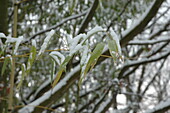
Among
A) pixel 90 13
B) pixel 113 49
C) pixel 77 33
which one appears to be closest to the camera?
pixel 113 49

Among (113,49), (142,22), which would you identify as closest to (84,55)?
(113,49)

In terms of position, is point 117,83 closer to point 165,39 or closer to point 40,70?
point 165,39

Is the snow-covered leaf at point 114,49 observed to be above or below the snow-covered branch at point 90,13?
below

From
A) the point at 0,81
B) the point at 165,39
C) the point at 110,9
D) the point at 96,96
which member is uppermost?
the point at 110,9

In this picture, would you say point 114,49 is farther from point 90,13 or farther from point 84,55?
point 90,13

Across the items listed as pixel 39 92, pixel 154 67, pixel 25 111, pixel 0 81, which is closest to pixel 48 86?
pixel 39 92

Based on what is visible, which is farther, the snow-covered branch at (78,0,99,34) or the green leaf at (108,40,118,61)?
the snow-covered branch at (78,0,99,34)

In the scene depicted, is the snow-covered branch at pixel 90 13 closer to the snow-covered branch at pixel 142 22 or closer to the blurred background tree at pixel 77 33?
the blurred background tree at pixel 77 33

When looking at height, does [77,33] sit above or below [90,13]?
below

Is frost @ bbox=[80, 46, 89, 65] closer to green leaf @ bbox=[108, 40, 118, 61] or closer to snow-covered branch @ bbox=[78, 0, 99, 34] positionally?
green leaf @ bbox=[108, 40, 118, 61]

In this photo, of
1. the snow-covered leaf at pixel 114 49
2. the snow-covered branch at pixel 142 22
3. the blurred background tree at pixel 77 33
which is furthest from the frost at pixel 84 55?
the snow-covered branch at pixel 142 22

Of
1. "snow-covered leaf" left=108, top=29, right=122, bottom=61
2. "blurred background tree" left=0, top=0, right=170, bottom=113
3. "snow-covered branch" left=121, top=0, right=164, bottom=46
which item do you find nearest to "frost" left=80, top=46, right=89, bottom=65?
"snow-covered leaf" left=108, top=29, right=122, bottom=61
